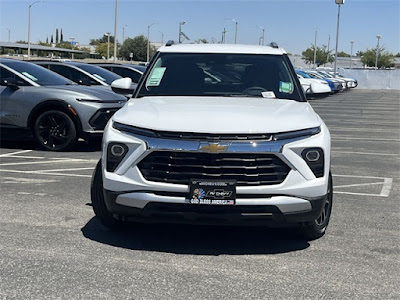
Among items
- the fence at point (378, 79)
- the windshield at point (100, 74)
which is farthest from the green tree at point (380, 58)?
the windshield at point (100, 74)

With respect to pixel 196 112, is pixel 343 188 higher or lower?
lower

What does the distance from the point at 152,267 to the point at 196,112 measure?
50.0 inches

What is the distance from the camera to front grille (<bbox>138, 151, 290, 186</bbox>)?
14.0ft

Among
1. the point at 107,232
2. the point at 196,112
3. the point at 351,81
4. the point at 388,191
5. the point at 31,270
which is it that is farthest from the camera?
the point at 351,81

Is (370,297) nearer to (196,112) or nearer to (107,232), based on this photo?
(196,112)

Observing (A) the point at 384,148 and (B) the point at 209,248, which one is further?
(A) the point at 384,148

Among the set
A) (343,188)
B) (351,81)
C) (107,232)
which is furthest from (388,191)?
(351,81)

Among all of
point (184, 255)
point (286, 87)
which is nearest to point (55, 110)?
point (286, 87)

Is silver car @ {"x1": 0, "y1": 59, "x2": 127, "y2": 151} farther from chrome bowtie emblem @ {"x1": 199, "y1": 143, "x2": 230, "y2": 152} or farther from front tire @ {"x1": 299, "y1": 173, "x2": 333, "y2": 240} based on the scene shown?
chrome bowtie emblem @ {"x1": 199, "y1": 143, "x2": 230, "y2": 152}

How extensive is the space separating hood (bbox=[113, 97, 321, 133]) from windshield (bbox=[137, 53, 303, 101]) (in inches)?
13.4

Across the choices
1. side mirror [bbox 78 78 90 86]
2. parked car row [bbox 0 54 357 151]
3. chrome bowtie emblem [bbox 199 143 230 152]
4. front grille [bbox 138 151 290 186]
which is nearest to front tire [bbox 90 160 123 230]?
front grille [bbox 138 151 290 186]

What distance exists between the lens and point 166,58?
6078mm

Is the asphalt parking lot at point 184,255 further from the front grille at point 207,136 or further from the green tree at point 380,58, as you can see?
the green tree at point 380,58

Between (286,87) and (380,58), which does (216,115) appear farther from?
(380,58)
